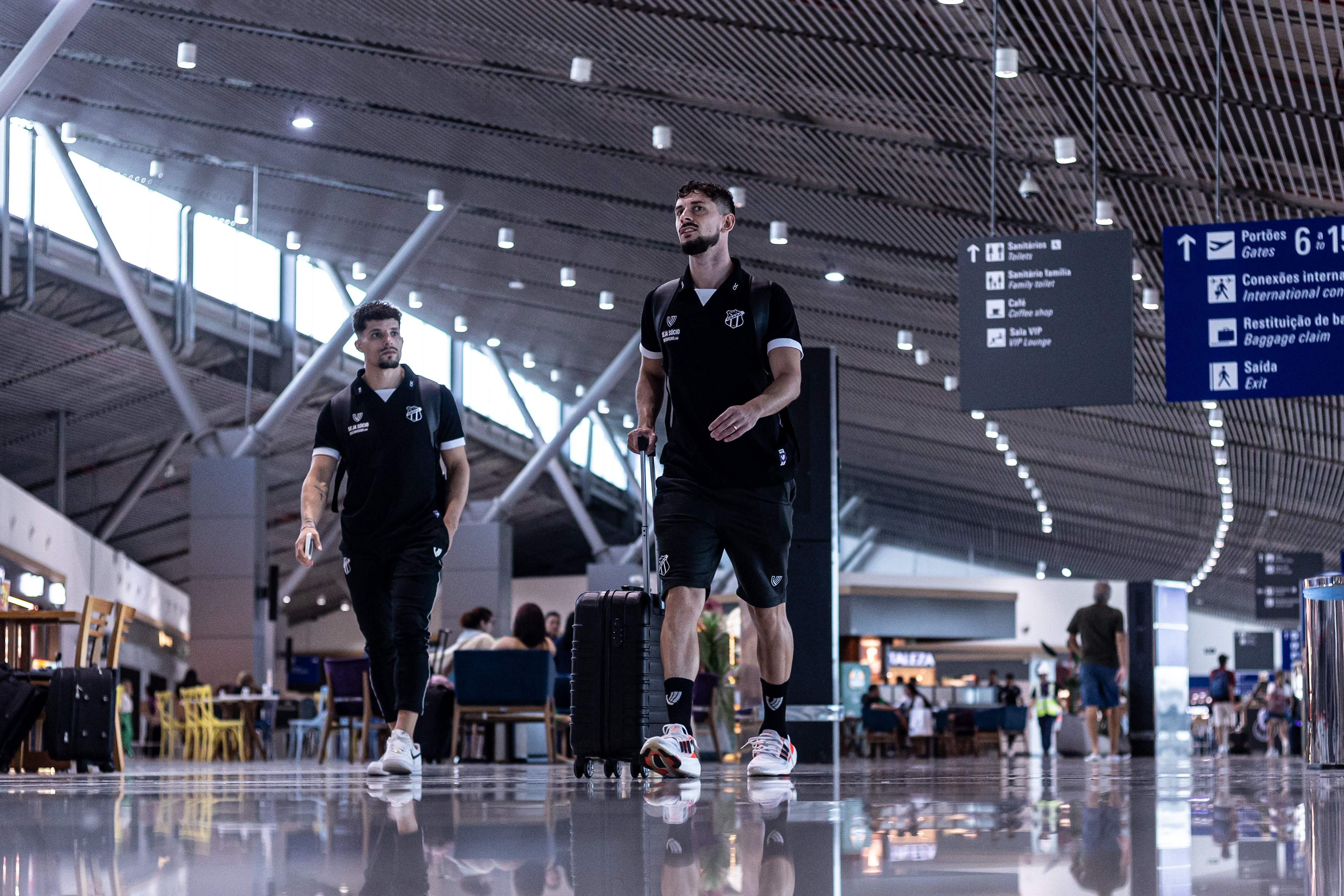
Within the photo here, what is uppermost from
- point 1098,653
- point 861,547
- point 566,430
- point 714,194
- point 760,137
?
point 760,137

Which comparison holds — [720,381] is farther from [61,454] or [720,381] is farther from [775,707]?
[61,454]

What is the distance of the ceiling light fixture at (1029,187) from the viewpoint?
13.6m

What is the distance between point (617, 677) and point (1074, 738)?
43.9 ft

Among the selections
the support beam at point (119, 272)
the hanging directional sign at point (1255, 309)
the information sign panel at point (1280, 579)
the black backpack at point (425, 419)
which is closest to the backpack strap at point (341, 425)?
the black backpack at point (425, 419)

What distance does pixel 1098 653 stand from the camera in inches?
562

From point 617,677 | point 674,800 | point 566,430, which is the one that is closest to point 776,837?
point 674,800

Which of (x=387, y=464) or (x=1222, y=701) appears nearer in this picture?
(x=387, y=464)

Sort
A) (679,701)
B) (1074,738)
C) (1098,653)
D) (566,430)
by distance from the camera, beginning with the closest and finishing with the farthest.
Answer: (679,701), (1098,653), (1074,738), (566,430)

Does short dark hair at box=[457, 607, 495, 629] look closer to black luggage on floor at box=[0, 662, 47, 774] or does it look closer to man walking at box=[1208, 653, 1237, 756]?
black luggage on floor at box=[0, 662, 47, 774]

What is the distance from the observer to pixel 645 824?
7.92 feet

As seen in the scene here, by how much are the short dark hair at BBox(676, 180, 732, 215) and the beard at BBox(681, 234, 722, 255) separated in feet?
0.38

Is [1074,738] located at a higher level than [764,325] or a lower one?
lower

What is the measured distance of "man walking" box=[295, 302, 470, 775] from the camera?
5.11m

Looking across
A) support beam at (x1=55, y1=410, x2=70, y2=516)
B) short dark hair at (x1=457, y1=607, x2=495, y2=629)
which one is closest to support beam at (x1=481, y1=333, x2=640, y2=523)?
support beam at (x1=55, y1=410, x2=70, y2=516)
